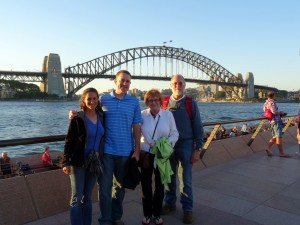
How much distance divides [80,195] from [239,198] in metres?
2.03

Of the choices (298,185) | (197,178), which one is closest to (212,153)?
(197,178)

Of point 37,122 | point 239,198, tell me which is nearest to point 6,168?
point 239,198

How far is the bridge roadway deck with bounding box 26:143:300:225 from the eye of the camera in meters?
3.25

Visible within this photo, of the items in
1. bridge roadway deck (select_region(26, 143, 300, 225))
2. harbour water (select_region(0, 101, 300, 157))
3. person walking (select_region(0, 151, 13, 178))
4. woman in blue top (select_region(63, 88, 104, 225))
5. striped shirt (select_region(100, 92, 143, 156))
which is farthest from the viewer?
harbour water (select_region(0, 101, 300, 157))

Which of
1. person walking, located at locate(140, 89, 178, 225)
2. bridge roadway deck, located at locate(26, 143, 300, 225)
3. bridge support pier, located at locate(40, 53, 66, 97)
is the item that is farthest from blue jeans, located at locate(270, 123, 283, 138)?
bridge support pier, located at locate(40, 53, 66, 97)

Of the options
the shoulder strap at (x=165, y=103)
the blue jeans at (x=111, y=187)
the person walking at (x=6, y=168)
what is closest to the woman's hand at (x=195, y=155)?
the shoulder strap at (x=165, y=103)

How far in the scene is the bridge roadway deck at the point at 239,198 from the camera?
3.25 meters

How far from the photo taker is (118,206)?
9.89 feet

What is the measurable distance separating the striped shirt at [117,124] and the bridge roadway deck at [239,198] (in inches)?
30.9

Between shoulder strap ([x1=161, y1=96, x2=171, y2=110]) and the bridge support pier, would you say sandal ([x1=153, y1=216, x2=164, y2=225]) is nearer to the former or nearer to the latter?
shoulder strap ([x1=161, y1=96, x2=171, y2=110])

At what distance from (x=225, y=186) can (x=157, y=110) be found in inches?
73.2

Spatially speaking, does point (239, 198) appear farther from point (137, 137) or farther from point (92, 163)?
point (92, 163)

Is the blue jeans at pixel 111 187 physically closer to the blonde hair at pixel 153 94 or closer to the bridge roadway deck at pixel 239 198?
the bridge roadway deck at pixel 239 198

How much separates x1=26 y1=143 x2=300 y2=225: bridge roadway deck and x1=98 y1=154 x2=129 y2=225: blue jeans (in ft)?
0.79
